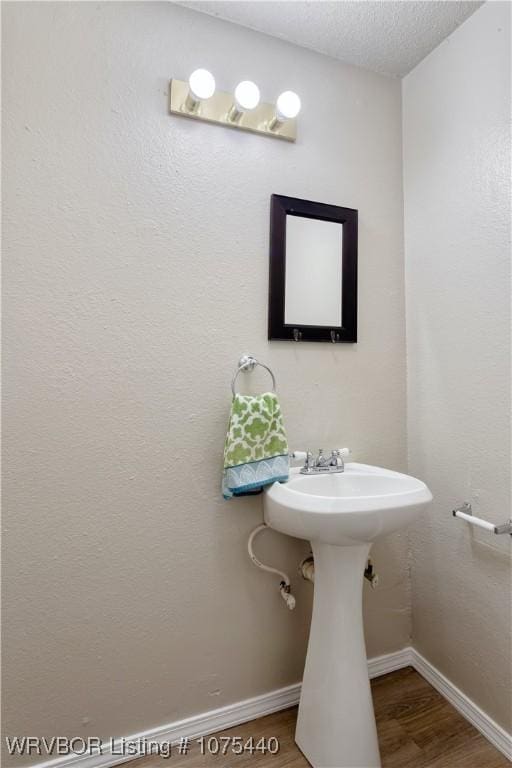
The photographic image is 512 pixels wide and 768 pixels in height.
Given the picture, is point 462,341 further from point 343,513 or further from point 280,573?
point 280,573

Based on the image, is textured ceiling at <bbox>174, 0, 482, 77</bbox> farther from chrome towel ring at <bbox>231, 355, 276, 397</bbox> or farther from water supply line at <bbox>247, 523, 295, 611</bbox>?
water supply line at <bbox>247, 523, 295, 611</bbox>

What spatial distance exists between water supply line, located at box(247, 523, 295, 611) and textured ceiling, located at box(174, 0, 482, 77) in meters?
1.66

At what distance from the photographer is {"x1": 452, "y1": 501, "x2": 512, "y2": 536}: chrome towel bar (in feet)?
3.96

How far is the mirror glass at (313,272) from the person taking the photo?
142 centimetres

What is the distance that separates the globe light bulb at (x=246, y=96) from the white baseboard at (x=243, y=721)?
1.87m

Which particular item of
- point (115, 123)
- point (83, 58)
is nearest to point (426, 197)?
point (115, 123)

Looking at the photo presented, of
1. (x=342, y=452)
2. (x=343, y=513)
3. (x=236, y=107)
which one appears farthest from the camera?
(x=342, y=452)

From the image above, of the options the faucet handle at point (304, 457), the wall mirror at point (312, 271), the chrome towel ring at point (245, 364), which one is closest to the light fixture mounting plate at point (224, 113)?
the wall mirror at point (312, 271)

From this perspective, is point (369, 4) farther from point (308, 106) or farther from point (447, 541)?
point (447, 541)

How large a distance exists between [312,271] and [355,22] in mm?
817

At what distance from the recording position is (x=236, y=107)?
4.26 feet

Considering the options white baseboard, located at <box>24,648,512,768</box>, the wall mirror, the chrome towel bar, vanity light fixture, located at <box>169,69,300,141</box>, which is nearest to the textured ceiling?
vanity light fixture, located at <box>169,69,300,141</box>

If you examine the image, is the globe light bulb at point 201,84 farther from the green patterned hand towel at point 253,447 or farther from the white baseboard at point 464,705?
the white baseboard at point 464,705

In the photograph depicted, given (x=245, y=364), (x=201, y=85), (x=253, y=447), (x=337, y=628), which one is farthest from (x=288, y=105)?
(x=337, y=628)
